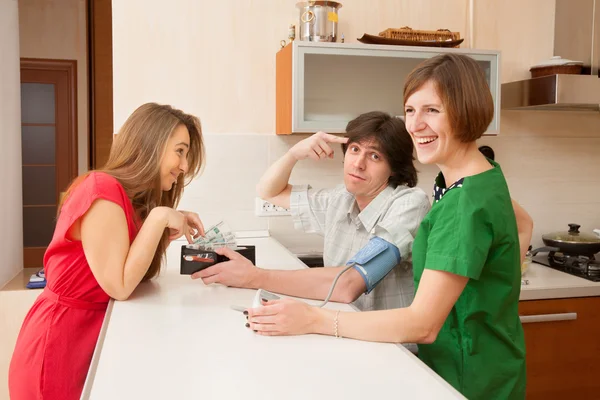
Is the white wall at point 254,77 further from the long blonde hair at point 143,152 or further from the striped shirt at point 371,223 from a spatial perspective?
the long blonde hair at point 143,152

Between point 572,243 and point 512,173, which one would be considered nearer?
point 572,243

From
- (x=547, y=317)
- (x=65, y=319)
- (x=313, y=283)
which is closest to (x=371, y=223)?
(x=313, y=283)

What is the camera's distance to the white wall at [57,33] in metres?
5.55

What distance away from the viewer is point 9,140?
2.86 meters

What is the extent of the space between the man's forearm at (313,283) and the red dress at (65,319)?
1.41ft

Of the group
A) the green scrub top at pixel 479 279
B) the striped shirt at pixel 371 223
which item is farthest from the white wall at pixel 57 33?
the green scrub top at pixel 479 279

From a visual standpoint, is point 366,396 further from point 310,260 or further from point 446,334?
point 310,260

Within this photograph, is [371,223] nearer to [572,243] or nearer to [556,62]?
[572,243]

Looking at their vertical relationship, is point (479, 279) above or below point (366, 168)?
below

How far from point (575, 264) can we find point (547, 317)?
0.39 m

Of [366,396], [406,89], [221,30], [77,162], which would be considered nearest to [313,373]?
[366,396]

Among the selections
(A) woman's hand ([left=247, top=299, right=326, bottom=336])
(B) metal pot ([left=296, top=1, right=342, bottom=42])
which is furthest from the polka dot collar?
(B) metal pot ([left=296, top=1, right=342, bottom=42])

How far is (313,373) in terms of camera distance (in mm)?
1045

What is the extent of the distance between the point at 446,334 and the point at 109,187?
90 cm
